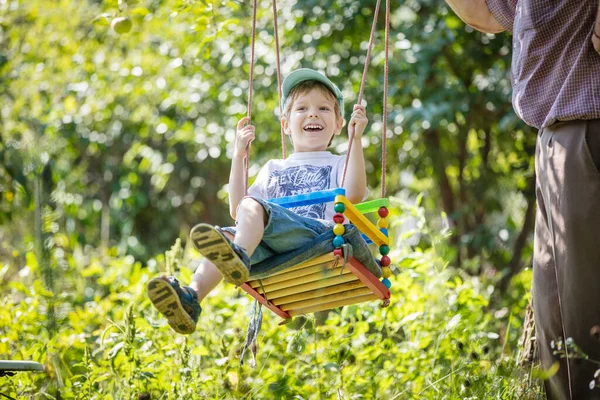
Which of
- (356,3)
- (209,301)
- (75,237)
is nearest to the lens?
(209,301)

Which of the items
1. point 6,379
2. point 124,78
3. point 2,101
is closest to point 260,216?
point 6,379

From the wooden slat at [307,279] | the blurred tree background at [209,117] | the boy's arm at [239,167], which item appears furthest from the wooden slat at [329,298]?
the blurred tree background at [209,117]

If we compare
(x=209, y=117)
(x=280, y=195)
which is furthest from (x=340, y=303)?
(x=209, y=117)

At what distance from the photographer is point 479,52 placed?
611 centimetres

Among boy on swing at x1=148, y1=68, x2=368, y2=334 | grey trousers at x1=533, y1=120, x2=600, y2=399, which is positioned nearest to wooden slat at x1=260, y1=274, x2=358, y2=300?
boy on swing at x1=148, y1=68, x2=368, y2=334

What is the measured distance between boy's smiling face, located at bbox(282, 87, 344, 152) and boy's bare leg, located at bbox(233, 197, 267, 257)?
0.62 meters

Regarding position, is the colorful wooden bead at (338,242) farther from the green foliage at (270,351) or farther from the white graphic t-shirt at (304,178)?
the green foliage at (270,351)

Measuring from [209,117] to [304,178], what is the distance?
3369mm

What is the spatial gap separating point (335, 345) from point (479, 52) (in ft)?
9.77

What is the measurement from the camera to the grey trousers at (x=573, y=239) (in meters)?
2.64

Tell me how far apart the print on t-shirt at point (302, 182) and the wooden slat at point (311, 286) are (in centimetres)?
28

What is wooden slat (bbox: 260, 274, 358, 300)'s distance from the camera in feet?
10.5

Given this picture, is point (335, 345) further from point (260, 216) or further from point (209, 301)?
point (260, 216)

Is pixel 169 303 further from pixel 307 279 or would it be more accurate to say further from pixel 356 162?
pixel 356 162
